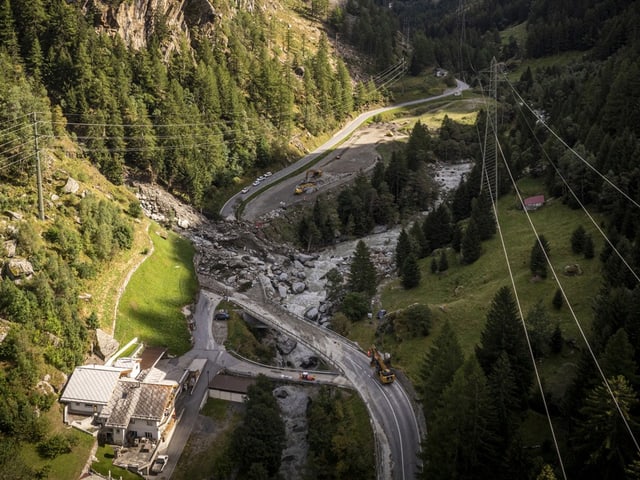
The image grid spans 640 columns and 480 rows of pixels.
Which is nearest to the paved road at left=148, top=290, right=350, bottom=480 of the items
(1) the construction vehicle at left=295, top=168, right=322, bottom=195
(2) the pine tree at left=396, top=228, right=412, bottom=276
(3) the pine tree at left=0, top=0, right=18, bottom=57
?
(2) the pine tree at left=396, top=228, right=412, bottom=276

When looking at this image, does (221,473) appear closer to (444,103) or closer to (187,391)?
(187,391)

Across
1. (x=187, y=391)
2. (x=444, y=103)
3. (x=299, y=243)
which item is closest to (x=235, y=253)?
(x=299, y=243)

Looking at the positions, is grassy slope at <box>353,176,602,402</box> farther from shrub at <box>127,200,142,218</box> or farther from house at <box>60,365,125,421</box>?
shrub at <box>127,200,142,218</box>

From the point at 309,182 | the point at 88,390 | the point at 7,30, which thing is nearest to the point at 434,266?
the point at 309,182

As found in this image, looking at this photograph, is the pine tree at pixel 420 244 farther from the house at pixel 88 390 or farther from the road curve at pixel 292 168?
the house at pixel 88 390

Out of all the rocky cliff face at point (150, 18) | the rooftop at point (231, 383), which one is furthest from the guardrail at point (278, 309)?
the rocky cliff face at point (150, 18)
